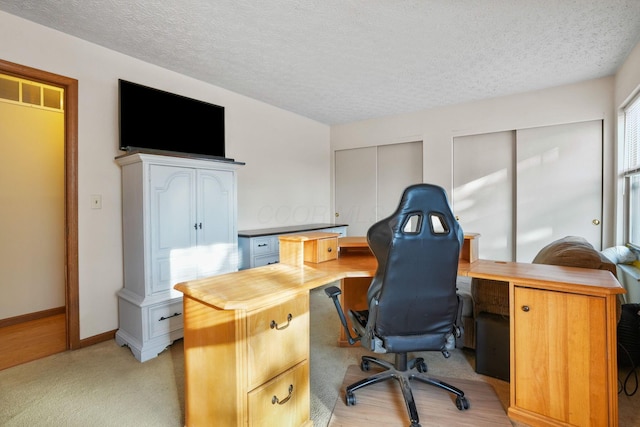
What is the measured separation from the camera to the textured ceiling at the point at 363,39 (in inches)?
80.9

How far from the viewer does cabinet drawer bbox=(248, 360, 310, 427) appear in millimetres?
1302

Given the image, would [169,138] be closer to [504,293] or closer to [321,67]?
[321,67]

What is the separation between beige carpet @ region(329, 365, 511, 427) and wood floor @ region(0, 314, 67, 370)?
7.98ft

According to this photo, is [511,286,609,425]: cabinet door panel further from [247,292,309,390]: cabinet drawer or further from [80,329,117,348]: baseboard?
[80,329,117,348]: baseboard

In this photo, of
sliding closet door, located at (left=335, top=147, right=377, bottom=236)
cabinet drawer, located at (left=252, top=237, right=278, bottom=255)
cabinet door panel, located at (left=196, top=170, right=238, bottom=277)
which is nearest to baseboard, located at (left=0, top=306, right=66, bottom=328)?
cabinet door panel, located at (left=196, top=170, right=238, bottom=277)

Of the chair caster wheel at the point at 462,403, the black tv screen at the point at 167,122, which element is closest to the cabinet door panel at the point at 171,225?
the black tv screen at the point at 167,122

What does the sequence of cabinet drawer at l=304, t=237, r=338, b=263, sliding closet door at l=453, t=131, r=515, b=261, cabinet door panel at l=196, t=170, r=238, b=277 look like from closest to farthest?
cabinet drawer at l=304, t=237, r=338, b=263 < cabinet door panel at l=196, t=170, r=238, b=277 < sliding closet door at l=453, t=131, r=515, b=261

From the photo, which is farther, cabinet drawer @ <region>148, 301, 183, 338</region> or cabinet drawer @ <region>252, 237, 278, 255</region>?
cabinet drawer @ <region>252, 237, 278, 255</region>

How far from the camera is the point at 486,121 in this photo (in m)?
3.95

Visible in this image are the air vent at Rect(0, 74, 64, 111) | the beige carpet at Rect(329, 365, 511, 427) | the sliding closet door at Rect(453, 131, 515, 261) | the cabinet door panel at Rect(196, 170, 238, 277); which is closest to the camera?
the beige carpet at Rect(329, 365, 511, 427)

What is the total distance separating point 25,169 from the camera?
10.3 ft

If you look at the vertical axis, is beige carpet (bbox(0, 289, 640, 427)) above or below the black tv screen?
below

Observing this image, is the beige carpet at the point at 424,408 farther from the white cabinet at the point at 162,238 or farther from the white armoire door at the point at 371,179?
the white armoire door at the point at 371,179

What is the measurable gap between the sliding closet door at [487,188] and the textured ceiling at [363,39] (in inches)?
29.1
